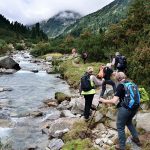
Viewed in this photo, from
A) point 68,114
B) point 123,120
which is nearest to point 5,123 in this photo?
point 68,114

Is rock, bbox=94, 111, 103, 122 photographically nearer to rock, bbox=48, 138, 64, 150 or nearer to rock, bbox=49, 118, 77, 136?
rock, bbox=49, 118, 77, 136

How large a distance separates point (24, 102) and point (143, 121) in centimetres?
1374

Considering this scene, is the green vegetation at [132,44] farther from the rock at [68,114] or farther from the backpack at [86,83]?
the rock at [68,114]

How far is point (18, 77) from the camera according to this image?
149 feet

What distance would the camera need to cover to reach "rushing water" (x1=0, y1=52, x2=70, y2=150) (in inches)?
751

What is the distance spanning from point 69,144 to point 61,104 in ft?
33.6

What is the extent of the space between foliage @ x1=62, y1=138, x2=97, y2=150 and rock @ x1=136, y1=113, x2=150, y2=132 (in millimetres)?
2508

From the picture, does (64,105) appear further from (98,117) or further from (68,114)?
(98,117)

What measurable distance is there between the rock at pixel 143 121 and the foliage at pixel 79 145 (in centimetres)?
251

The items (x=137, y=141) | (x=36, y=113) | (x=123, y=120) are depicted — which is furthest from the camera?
(x=36, y=113)

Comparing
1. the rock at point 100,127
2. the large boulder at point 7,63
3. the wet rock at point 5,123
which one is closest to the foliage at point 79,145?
the rock at point 100,127

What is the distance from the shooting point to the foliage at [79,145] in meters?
15.7

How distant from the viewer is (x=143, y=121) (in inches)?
663

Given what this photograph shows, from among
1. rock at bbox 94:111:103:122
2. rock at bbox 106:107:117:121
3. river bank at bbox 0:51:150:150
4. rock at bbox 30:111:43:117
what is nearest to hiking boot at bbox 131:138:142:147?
river bank at bbox 0:51:150:150
